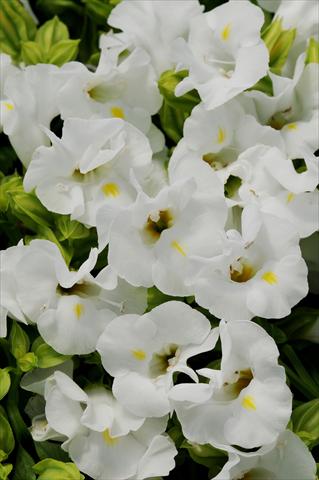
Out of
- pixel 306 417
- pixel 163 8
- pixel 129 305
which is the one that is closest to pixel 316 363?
pixel 306 417

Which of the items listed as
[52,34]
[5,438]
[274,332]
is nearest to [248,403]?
[274,332]

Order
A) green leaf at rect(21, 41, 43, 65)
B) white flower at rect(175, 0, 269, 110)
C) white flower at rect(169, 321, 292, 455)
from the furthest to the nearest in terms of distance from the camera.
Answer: green leaf at rect(21, 41, 43, 65), white flower at rect(175, 0, 269, 110), white flower at rect(169, 321, 292, 455)

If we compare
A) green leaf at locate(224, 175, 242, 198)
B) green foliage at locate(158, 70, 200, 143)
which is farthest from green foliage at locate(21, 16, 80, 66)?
green leaf at locate(224, 175, 242, 198)

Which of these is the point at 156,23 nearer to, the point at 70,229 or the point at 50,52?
the point at 50,52

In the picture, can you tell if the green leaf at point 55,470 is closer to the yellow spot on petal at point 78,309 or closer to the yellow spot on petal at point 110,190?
the yellow spot on petal at point 78,309

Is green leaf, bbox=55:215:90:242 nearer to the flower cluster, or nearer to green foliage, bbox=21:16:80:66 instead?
the flower cluster

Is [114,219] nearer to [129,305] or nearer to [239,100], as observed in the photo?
[129,305]
